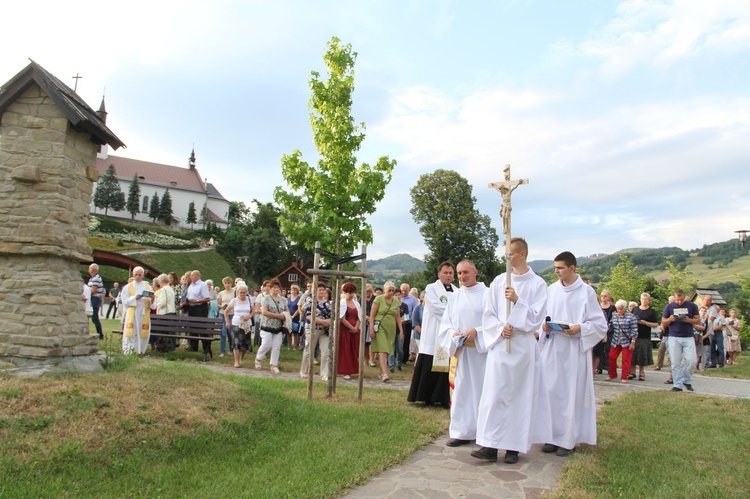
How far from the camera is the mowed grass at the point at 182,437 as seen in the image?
4.67 m

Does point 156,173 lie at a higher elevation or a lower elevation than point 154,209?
higher

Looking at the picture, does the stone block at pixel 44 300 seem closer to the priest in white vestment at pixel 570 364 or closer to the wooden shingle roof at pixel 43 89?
the wooden shingle roof at pixel 43 89

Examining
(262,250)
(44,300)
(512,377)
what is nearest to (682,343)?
(512,377)

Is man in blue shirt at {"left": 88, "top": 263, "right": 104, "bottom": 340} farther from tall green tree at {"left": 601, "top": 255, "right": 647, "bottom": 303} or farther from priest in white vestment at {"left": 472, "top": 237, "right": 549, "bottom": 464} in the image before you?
tall green tree at {"left": 601, "top": 255, "right": 647, "bottom": 303}

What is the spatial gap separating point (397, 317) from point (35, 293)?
Answer: 745 centimetres

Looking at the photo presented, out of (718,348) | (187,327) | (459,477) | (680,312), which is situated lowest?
(459,477)

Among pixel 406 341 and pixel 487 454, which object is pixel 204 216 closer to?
pixel 406 341

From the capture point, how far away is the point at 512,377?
231 inches

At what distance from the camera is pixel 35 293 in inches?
292

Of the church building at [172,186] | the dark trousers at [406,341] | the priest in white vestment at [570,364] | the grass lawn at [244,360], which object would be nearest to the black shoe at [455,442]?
the priest in white vestment at [570,364]

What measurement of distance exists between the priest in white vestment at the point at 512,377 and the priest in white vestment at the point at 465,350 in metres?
0.59

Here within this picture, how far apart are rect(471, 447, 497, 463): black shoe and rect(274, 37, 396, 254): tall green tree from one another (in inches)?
421

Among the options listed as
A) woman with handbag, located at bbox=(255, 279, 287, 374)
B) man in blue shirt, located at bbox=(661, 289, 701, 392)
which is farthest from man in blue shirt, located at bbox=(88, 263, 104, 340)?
man in blue shirt, located at bbox=(661, 289, 701, 392)

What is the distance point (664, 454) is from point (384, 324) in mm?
6897
